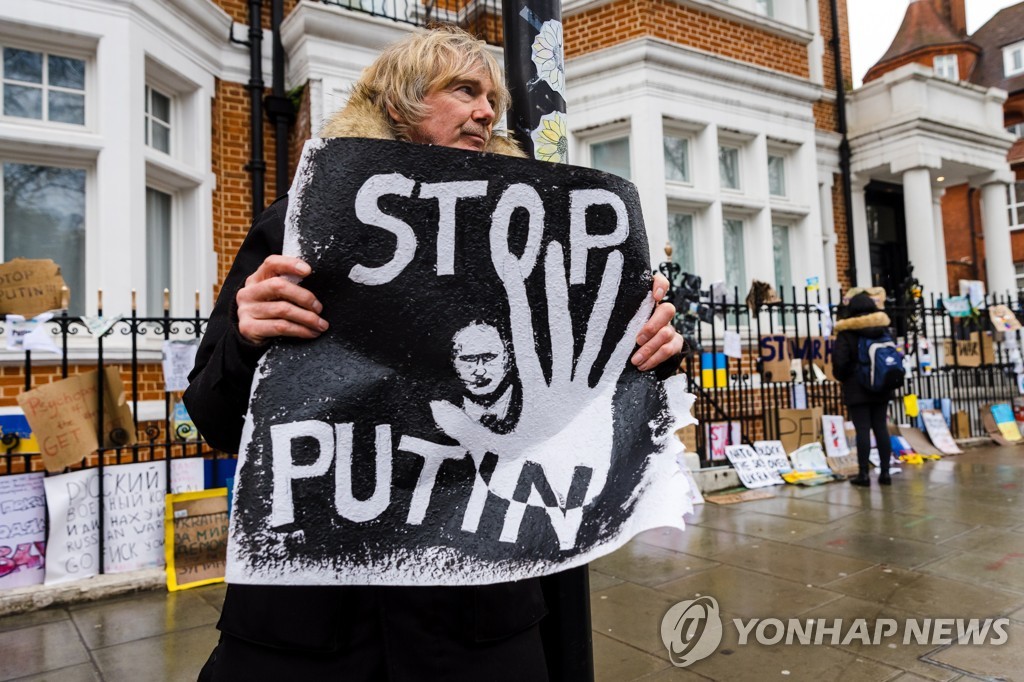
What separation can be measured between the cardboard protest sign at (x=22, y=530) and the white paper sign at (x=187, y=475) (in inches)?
29.7

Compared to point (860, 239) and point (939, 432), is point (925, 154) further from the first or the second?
point (939, 432)

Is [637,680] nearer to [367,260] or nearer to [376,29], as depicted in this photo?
[367,260]

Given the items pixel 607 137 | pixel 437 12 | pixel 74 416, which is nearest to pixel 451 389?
pixel 74 416

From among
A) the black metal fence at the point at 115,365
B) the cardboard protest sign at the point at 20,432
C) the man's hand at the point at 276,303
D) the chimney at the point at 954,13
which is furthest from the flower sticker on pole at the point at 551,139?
the chimney at the point at 954,13

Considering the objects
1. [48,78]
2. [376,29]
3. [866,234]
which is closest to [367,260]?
[48,78]

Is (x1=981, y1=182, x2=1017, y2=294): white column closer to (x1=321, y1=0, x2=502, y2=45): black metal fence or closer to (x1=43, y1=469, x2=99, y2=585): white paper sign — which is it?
(x1=321, y1=0, x2=502, y2=45): black metal fence

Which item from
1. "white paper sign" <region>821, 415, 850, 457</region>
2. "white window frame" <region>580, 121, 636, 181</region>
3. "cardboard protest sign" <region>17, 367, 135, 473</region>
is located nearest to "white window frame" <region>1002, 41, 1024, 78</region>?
"white window frame" <region>580, 121, 636, 181</region>

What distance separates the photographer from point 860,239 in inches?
456

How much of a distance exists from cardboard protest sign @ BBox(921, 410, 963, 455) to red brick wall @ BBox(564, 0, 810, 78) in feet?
17.2

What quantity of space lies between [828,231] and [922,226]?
1416 millimetres

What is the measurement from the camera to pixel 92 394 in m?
4.37

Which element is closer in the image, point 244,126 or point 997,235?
point 244,126

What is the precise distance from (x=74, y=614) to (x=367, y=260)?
12.7 ft

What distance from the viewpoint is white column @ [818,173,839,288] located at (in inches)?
441
